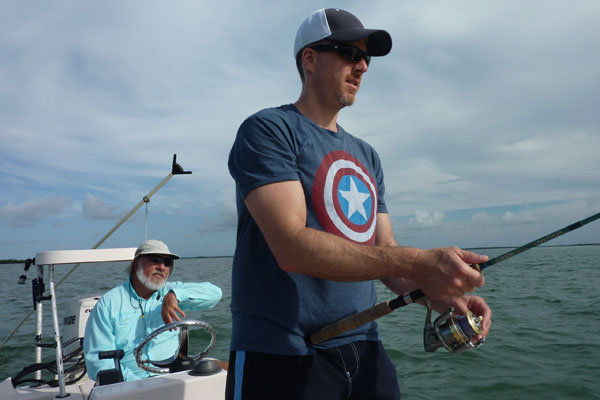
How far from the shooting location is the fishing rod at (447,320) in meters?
1.55

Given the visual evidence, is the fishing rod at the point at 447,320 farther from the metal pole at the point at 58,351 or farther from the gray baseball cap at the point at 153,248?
the gray baseball cap at the point at 153,248

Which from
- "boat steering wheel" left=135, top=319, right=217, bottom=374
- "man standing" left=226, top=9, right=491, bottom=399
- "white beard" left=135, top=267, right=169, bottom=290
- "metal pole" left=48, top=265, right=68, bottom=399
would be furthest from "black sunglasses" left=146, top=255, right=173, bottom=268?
"man standing" left=226, top=9, right=491, bottom=399

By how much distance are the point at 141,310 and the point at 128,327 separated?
0.23 meters

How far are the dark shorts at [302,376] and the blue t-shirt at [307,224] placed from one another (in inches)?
1.5

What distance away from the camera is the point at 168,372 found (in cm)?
296

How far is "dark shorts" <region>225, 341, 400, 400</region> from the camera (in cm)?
146

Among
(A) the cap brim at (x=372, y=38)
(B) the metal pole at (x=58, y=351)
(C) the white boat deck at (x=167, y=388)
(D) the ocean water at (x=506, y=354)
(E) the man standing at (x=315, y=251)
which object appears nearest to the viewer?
(E) the man standing at (x=315, y=251)

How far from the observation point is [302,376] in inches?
57.9

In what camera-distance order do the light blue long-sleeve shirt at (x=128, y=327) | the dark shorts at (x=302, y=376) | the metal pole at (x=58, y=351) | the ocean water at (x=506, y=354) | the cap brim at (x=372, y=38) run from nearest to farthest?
the dark shorts at (x=302, y=376)
the cap brim at (x=372, y=38)
the metal pole at (x=58, y=351)
the light blue long-sleeve shirt at (x=128, y=327)
the ocean water at (x=506, y=354)

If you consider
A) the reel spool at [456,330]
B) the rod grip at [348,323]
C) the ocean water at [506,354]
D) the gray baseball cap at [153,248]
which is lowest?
the ocean water at [506,354]

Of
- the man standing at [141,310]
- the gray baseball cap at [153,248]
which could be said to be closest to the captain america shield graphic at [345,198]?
the man standing at [141,310]

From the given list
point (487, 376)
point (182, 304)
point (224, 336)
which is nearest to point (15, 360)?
point (224, 336)

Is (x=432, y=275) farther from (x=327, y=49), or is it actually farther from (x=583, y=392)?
(x=583, y=392)

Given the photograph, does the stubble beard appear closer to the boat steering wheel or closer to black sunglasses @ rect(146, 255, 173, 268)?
the boat steering wheel
